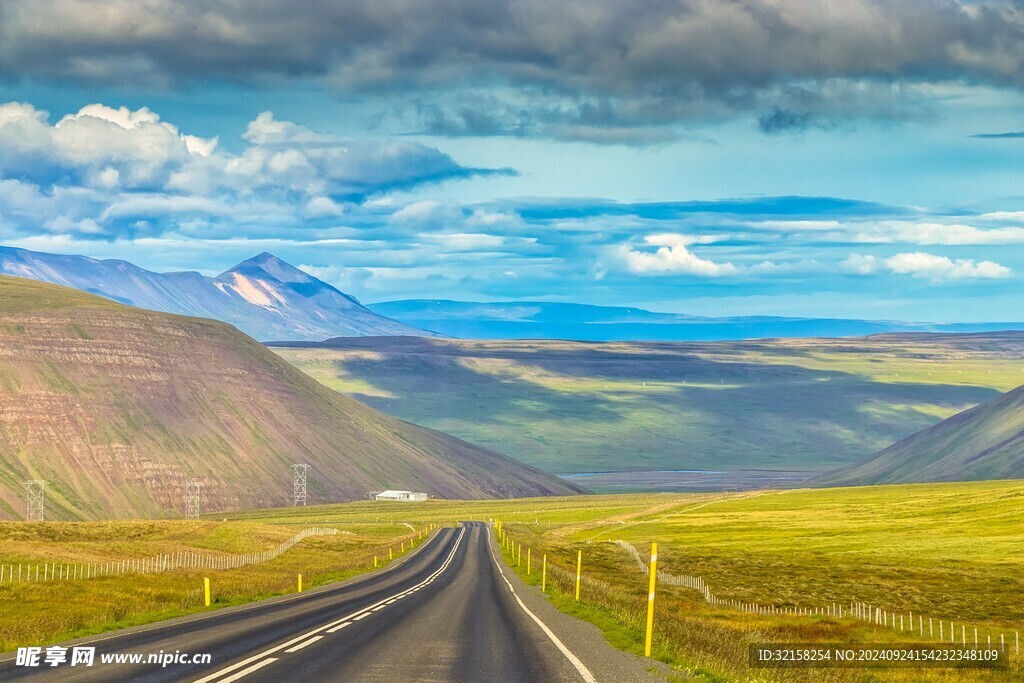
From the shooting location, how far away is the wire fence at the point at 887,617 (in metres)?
50.4

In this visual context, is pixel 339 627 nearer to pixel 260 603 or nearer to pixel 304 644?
pixel 304 644

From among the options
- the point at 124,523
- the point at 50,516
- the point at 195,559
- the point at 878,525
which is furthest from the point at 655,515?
the point at 195,559

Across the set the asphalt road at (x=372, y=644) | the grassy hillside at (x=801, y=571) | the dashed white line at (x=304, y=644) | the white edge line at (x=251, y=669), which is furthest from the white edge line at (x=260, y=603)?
the grassy hillside at (x=801, y=571)

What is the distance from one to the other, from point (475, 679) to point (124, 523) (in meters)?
124

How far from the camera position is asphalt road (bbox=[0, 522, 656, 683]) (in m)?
22.5

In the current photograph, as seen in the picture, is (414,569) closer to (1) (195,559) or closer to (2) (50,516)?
(1) (195,559)

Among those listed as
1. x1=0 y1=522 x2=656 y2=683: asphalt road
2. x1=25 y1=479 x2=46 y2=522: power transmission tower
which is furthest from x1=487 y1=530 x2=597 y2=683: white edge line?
x1=25 y1=479 x2=46 y2=522: power transmission tower

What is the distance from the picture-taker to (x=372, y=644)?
27.9 metres

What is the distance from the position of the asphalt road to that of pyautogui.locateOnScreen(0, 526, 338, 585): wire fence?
18672 millimetres

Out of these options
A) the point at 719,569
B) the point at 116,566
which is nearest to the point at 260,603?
the point at 116,566

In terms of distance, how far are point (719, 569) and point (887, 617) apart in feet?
89.8

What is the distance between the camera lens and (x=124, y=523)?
137m

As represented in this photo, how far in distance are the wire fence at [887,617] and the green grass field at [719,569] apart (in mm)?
849

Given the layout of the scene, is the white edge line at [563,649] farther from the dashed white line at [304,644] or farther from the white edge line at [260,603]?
the white edge line at [260,603]
